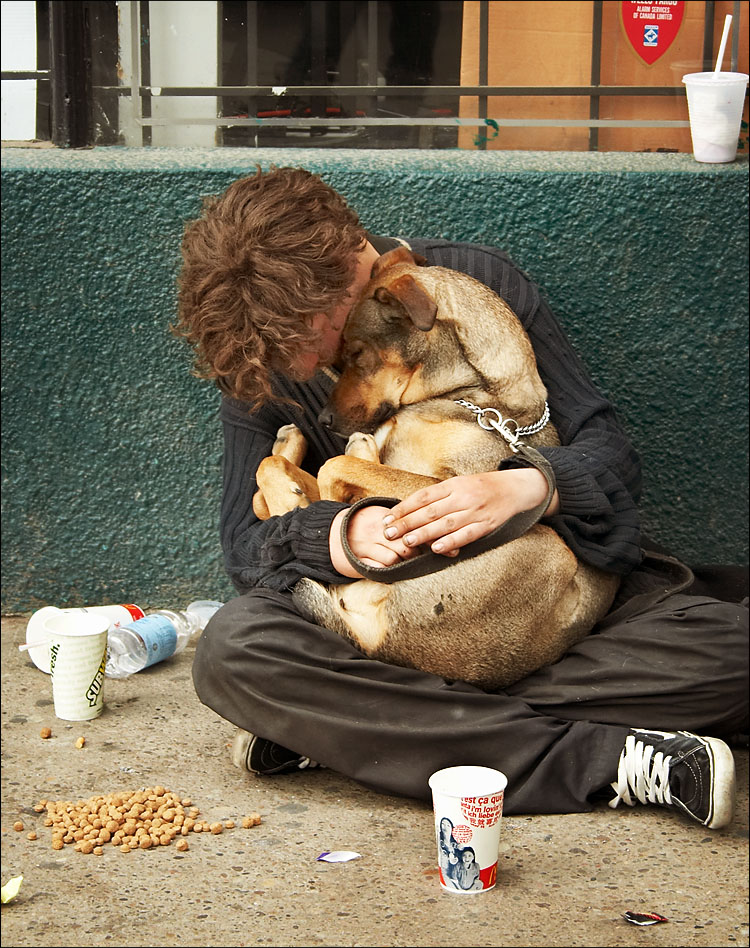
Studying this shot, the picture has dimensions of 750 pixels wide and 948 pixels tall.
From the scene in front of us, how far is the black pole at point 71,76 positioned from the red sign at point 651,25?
1924 mm

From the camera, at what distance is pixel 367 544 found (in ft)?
9.24

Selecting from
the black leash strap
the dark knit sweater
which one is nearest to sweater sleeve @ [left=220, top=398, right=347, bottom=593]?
the dark knit sweater

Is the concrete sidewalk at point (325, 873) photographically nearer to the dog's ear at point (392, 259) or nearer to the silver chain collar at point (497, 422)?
the silver chain collar at point (497, 422)

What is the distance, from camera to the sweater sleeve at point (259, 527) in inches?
115

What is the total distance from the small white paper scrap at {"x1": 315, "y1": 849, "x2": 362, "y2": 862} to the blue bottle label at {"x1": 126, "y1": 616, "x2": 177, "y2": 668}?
4.18ft

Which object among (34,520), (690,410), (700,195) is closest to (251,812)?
(34,520)

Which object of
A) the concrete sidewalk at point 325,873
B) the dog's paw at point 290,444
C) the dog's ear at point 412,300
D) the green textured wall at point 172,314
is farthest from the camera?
the green textured wall at point 172,314

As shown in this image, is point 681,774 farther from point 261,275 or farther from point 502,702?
point 261,275

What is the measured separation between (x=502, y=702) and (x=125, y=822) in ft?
3.20

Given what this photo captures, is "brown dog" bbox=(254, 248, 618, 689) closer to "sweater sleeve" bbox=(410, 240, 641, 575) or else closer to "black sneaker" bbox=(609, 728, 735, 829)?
"sweater sleeve" bbox=(410, 240, 641, 575)

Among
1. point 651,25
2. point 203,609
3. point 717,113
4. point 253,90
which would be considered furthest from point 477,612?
point 651,25

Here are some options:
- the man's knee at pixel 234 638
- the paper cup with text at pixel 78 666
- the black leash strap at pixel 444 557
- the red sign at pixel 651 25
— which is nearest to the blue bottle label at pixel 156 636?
the paper cup with text at pixel 78 666

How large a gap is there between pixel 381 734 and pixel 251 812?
0.39 meters

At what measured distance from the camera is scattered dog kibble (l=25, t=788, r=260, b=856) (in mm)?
2742
